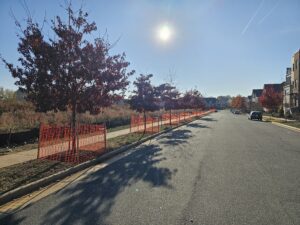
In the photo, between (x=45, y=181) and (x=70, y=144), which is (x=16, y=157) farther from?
(x=45, y=181)

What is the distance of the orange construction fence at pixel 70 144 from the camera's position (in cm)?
1127

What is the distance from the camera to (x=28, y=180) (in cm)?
779

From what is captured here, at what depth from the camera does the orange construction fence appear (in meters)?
11.3

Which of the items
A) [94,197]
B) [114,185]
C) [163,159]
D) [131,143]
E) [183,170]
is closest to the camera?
[94,197]

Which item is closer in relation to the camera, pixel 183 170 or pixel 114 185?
pixel 114 185

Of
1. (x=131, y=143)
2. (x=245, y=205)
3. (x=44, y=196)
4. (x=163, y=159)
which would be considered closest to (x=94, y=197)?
(x=44, y=196)

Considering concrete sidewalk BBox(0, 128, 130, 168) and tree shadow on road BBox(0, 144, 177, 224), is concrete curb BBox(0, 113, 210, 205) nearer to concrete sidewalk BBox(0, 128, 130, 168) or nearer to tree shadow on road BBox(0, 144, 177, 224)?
tree shadow on road BBox(0, 144, 177, 224)

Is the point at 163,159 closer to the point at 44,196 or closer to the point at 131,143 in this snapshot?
the point at 131,143

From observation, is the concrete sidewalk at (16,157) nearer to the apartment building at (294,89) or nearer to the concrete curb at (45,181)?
the concrete curb at (45,181)

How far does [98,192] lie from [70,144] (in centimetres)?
687

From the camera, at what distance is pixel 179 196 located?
6.88 m

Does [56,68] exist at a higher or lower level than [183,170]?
higher

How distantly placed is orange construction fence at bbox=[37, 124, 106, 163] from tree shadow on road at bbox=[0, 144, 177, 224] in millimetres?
1436

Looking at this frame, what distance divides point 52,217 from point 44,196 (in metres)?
1.46
